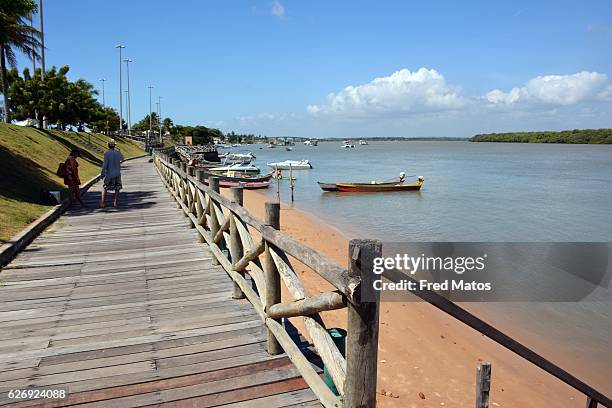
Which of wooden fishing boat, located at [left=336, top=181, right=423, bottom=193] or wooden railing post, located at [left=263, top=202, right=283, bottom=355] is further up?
wooden railing post, located at [left=263, top=202, right=283, bottom=355]

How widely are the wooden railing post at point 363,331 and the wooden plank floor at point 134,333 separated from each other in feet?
2.78

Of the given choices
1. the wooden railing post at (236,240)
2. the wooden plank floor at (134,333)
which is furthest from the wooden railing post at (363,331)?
the wooden railing post at (236,240)

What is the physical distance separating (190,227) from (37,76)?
40636 millimetres

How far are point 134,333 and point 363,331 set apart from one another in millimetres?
3007

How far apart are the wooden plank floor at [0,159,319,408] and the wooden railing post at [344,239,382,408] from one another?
848mm

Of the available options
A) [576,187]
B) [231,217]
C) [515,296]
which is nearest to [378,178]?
[576,187]

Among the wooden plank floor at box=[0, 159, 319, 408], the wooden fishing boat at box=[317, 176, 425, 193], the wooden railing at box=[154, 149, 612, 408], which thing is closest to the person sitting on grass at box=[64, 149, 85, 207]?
the wooden plank floor at box=[0, 159, 319, 408]

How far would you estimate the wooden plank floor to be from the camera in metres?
3.46

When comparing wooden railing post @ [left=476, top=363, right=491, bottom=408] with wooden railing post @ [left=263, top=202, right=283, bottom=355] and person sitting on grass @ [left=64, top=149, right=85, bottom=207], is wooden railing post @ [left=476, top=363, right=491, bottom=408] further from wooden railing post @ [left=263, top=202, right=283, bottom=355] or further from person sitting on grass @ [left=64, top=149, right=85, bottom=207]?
person sitting on grass @ [left=64, top=149, right=85, bottom=207]

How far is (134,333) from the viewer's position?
454 cm

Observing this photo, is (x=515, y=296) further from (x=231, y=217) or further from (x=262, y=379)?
(x=262, y=379)

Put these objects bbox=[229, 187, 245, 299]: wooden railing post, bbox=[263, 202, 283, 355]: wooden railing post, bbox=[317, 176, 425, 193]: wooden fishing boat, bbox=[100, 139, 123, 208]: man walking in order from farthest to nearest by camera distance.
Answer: bbox=[317, 176, 425, 193]: wooden fishing boat, bbox=[100, 139, 123, 208]: man walking, bbox=[229, 187, 245, 299]: wooden railing post, bbox=[263, 202, 283, 355]: wooden railing post

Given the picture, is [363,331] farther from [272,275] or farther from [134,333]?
[134,333]

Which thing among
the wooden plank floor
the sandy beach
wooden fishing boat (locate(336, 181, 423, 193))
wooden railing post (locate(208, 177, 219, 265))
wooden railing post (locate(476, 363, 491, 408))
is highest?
wooden railing post (locate(208, 177, 219, 265))
